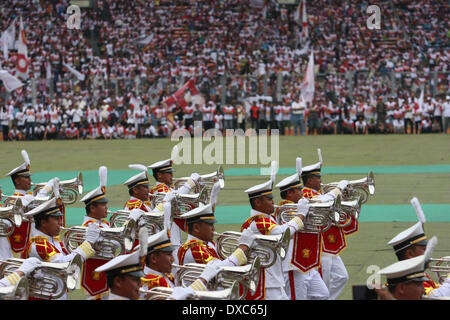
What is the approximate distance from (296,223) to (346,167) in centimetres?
1284

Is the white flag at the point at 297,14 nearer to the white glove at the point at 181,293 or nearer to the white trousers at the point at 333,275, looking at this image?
the white trousers at the point at 333,275

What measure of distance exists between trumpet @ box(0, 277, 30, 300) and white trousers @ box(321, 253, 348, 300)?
4.22 m

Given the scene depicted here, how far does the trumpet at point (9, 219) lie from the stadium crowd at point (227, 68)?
23.2m

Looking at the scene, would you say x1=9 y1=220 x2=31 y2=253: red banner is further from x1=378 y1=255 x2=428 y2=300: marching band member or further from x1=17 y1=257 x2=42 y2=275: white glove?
x1=378 y1=255 x2=428 y2=300: marching band member

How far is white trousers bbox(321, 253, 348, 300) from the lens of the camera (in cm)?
859

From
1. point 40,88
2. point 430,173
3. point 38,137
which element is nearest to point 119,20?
point 40,88

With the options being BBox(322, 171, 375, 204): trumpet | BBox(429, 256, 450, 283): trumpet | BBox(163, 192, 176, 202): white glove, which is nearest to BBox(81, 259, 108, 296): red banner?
BBox(163, 192, 176, 202): white glove

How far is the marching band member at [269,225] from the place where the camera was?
7.25m

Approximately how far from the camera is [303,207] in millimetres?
7703

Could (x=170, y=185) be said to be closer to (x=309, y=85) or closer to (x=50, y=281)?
(x=50, y=281)

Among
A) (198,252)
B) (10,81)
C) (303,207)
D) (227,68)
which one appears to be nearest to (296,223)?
(303,207)
